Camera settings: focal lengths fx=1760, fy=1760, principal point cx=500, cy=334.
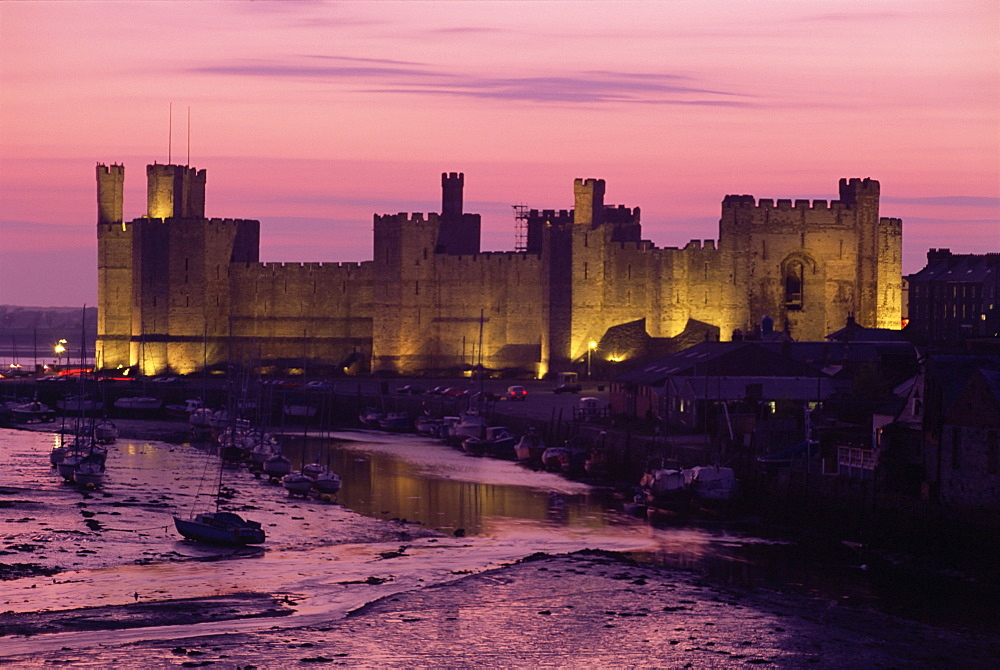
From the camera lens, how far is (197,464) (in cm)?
5259

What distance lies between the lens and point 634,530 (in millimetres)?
39000

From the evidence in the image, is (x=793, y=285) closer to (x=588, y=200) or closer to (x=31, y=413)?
(x=588, y=200)

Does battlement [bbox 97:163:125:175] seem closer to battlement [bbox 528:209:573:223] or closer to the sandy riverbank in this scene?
battlement [bbox 528:209:573:223]

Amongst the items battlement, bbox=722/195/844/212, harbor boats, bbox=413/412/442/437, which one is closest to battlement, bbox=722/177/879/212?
battlement, bbox=722/195/844/212

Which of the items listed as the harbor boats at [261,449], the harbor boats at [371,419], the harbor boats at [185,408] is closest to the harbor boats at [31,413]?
the harbor boats at [185,408]

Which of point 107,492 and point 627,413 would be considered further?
point 627,413

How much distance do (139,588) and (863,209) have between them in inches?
1784

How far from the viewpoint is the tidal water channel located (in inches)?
1206

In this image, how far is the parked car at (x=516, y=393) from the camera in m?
67.0

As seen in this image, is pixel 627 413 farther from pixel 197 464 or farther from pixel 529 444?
pixel 197 464

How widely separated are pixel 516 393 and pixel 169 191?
87.7 ft

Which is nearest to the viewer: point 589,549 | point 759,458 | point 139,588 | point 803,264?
point 139,588

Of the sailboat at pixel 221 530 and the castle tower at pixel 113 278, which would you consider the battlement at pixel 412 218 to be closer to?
the castle tower at pixel 113 278

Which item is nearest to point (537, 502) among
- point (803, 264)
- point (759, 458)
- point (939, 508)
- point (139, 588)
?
point (759, 458)
